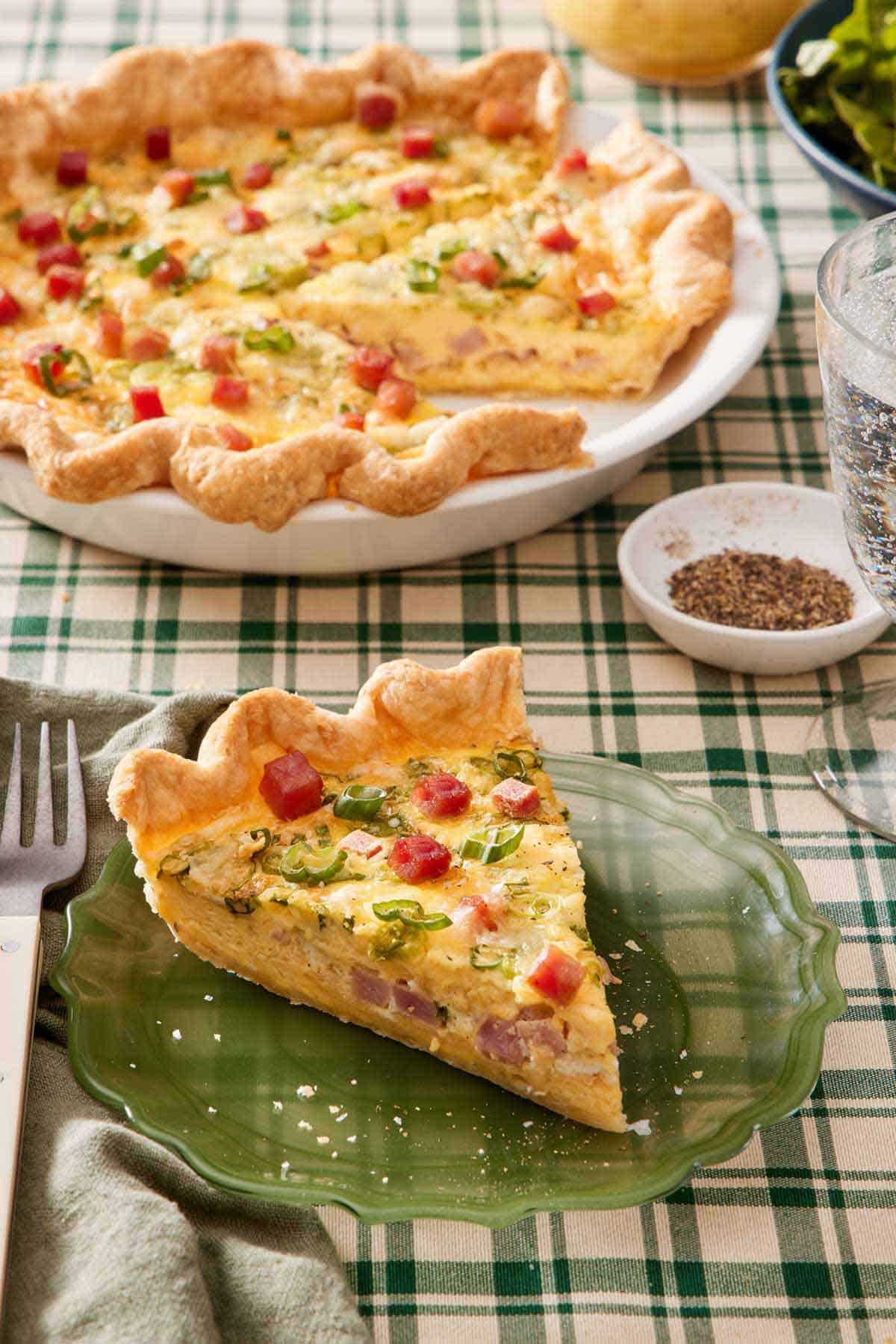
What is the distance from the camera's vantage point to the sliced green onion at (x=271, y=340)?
421 centimetres

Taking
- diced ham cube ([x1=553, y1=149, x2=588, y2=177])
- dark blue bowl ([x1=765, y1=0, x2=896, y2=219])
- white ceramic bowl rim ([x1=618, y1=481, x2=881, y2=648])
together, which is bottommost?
white ceramic bowl rim ([x1=618, y1=481, x2=881, y2=648])

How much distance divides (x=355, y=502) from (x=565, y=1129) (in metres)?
1.65

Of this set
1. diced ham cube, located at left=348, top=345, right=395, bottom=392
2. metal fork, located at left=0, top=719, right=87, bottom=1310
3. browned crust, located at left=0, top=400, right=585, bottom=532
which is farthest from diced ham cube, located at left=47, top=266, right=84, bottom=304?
metal fork, located at left=0, top=719, right=87, bottom=1310

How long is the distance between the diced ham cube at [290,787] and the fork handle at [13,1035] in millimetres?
480

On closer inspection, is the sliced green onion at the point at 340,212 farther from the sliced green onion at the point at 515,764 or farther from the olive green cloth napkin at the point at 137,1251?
the olive green cloth napkin at the point at 137,1251

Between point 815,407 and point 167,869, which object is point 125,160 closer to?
point 815,407

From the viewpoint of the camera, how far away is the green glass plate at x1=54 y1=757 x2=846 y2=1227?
97.4 inches

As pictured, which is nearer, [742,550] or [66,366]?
[742,550]

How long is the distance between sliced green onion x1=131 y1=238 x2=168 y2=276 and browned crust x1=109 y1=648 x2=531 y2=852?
182 centimetres

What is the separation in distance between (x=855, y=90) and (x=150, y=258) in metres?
2.10

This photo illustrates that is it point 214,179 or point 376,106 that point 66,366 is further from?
point 376,106

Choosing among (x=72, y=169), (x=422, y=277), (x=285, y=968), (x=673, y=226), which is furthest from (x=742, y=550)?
(x=72, y=169)

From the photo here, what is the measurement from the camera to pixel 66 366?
4.18m

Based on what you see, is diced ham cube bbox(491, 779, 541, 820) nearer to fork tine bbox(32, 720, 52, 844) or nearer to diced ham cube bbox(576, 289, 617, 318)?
fork tine bbox(32, 720, 52, 844)
